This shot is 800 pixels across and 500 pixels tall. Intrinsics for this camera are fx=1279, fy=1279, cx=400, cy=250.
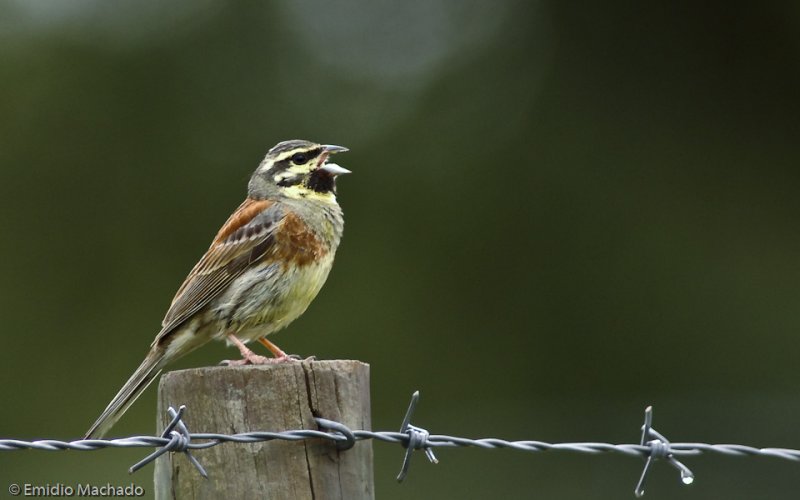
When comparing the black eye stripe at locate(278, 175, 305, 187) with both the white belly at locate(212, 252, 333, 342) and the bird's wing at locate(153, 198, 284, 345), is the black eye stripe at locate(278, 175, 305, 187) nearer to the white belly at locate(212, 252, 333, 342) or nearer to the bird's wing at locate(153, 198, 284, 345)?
the bird's wing at locate(153, 198, 284, 345)

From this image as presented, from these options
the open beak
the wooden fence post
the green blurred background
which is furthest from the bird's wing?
the green blurred background

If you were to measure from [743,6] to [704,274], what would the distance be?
575 centimetres

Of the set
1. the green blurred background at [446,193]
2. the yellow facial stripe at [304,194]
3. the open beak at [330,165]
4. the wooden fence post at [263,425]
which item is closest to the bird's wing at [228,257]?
the yellow facial stripe at [304,194]

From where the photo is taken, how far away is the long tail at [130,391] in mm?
5398

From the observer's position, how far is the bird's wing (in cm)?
634

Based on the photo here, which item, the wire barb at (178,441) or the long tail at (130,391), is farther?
the long tail at (130,391)

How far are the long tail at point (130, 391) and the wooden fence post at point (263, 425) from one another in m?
1.27

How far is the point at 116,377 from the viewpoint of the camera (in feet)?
43.5

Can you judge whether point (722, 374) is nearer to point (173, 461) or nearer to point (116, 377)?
point (116, 377)

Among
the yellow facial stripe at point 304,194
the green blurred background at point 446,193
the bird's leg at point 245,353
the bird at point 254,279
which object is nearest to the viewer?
the bird's leg at point 245,353

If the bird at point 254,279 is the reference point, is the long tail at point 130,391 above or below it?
below

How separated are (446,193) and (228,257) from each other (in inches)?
375

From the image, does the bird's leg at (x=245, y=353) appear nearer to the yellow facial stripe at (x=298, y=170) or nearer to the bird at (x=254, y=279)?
the bird at (x=254, y=279)

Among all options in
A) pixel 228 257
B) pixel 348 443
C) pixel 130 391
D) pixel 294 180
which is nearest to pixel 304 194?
pixel 294 180
